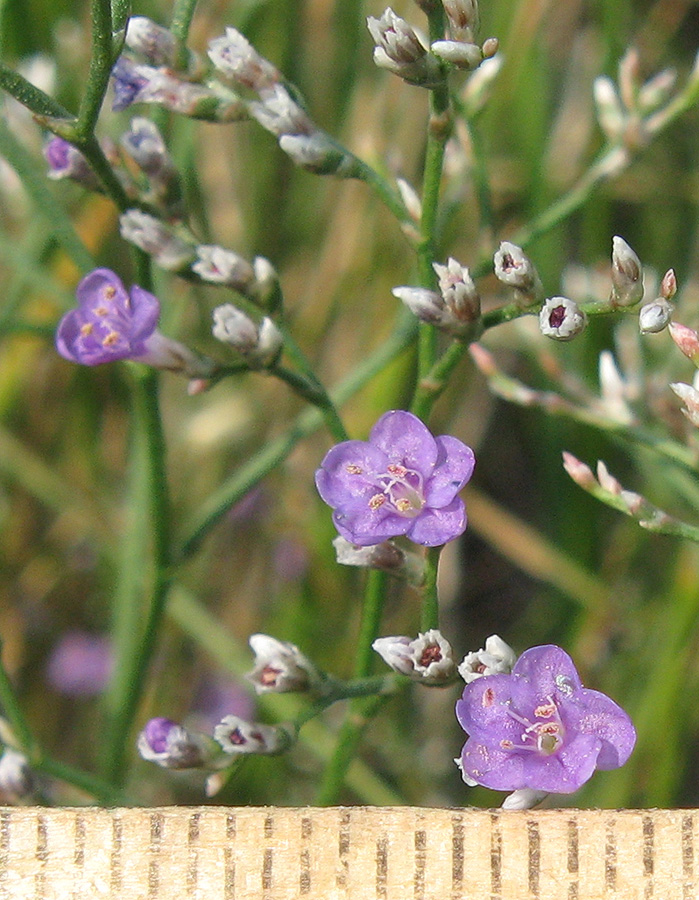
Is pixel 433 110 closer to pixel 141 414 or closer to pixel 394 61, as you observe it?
pixel 394 61

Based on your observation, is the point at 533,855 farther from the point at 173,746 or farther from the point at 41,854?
the point at 41,854

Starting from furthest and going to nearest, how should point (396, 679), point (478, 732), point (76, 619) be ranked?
point (76, 619) → point (396, 679) → point (478, 732)

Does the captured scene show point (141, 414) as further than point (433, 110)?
Yes

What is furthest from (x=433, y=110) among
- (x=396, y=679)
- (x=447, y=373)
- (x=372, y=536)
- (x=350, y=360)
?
(x=350, y=360)

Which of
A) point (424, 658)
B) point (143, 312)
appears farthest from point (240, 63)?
point (424, 658)

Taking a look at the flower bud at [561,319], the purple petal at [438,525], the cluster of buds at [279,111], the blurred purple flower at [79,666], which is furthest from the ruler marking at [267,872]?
the blurred purple flower at [79,666]

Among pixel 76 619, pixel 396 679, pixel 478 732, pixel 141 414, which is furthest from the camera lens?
pixel 76 619

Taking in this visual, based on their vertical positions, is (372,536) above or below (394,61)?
below
